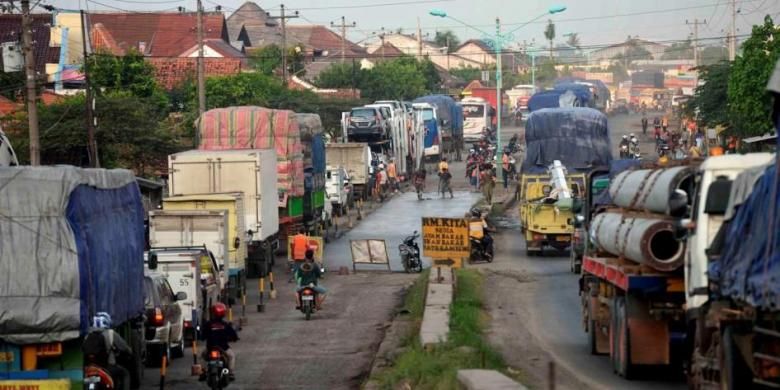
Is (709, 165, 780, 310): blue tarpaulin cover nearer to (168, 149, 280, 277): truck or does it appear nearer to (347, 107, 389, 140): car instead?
(168, 149, 280, 277): truck

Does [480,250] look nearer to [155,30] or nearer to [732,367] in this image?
[732,367]

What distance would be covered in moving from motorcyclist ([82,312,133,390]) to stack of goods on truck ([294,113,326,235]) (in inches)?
1034

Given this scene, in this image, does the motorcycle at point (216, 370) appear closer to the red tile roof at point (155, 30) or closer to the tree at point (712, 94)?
the tree at point (712, 94)

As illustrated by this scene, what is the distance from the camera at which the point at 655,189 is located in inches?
701

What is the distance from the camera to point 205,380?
65.2ft

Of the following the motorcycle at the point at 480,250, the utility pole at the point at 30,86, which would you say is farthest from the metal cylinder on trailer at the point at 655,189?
the motorcycle at the point at 480,250

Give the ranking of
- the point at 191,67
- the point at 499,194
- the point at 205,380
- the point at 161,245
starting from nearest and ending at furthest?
the point at 205,380
the point at 161,245
the point at 499,194
the point at 191,67

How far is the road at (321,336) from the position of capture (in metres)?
21.1

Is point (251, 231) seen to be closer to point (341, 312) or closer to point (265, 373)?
point (341, 312)

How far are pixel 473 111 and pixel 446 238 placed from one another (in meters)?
72.5

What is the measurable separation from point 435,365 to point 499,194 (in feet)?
152

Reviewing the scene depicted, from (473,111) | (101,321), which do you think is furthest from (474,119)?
(101,321)

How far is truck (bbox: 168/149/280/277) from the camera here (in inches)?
1462

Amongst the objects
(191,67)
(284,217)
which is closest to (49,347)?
(284,217)
